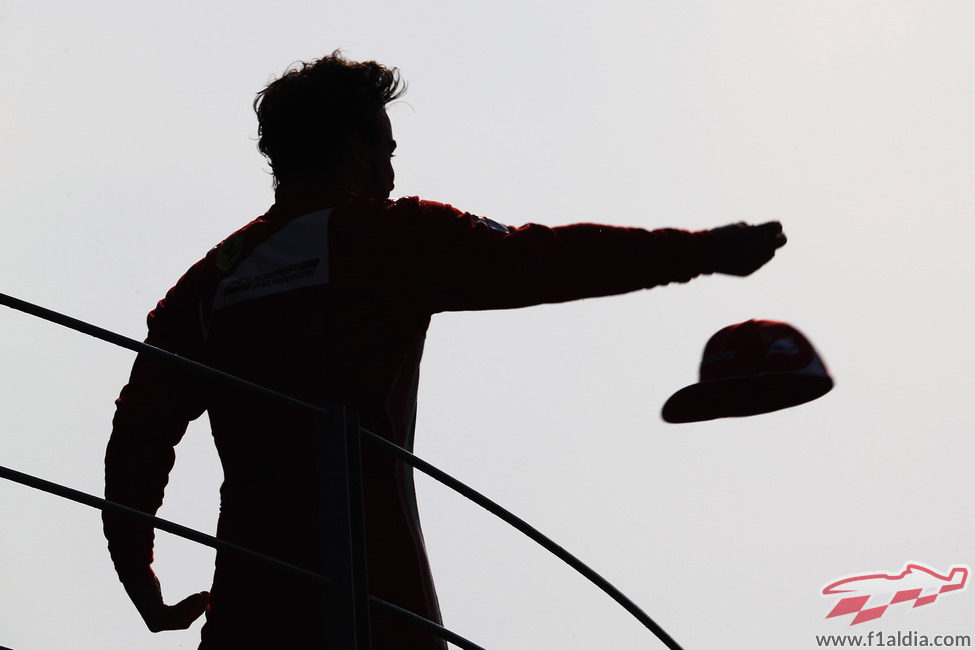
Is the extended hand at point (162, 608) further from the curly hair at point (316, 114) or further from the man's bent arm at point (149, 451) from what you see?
the curly hair at point (316, 114)

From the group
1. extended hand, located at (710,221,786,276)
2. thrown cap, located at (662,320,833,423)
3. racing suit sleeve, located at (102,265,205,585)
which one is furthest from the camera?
racing suit sleeve, located at (102,265,205,585)

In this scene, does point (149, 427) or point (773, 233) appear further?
point (149, 427)

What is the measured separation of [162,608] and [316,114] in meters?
1.25

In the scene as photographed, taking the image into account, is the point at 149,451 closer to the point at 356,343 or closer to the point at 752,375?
the point at 356,343

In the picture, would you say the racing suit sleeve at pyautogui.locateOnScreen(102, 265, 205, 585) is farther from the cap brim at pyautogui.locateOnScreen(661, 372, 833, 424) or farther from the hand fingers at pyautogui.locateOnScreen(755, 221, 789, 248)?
the hand fingers at pyautogui.locateOnScreen(755, 221, 789, 248)

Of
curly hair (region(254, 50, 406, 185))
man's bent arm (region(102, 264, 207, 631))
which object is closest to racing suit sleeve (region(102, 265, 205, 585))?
man's bent arm (region(102, 264, 207, 631))

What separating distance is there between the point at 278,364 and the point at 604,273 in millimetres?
727

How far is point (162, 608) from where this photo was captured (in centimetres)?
316

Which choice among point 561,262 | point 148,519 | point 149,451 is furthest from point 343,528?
point 149,451

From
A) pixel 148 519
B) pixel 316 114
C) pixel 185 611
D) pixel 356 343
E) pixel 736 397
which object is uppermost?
pixel 316 114

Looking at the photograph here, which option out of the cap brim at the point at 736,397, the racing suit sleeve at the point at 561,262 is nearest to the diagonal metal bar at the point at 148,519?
the racing suit sleeve at the point at 561,262

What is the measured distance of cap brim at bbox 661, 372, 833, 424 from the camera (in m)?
2.93

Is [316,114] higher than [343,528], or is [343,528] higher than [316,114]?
[316,114]

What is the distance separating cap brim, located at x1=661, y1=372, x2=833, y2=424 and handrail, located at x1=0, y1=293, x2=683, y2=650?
0.41 meters
